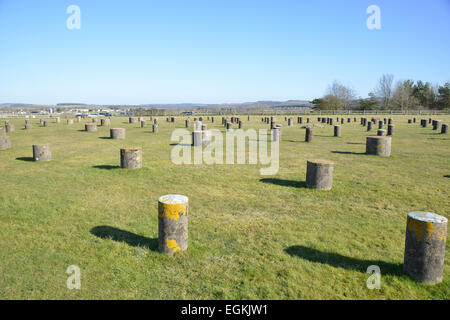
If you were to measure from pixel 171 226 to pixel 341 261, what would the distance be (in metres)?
2.65

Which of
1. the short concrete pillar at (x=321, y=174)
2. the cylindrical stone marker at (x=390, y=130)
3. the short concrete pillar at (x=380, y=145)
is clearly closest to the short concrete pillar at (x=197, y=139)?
the short concrete pillar at (x=380, y=145)

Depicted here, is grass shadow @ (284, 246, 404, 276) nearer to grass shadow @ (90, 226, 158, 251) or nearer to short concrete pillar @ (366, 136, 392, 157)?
grass shadow @ (90, 226, 158, 251)

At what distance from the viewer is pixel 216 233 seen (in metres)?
5.75

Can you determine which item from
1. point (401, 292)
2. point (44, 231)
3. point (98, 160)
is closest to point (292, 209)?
point (401, 292)

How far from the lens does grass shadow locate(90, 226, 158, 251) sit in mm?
5206

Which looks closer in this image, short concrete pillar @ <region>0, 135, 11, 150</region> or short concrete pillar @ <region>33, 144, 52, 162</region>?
short concrete pillar @ <region>33, 144, 52, 162</region>

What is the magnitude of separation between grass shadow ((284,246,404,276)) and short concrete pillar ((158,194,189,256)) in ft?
5.70

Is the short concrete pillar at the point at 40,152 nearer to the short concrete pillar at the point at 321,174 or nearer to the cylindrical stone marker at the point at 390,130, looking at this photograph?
the short concrete pillar at the point at 321,174

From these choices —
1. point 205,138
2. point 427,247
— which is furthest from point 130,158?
point 427,247

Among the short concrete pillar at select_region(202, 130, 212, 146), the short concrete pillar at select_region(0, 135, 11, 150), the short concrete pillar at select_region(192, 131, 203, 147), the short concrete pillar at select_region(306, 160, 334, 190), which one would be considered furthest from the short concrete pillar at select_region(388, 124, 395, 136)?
the short concrete pillar at select_region(0, 135, 11, 150)

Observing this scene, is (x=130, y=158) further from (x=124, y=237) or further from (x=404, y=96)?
(x=404, y=96)

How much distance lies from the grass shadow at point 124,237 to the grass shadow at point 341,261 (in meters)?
2.24

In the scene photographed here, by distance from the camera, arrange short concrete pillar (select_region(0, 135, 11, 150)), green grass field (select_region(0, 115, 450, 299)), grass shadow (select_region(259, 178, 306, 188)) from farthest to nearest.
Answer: short concrete pillar (select_region(0, 135, 11, 150))
grass shadow (select_region(259, 178, 306, 188))
green grass field (select_region(0, 115, 450, 299))
